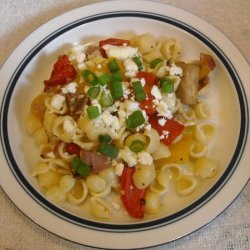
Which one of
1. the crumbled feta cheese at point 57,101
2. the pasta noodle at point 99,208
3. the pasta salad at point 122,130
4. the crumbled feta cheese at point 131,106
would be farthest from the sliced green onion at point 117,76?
the pasta noodle at point 99,208

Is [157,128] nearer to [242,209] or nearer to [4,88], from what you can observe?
[242,209]

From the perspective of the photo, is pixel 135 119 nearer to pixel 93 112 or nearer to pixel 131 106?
pixel 131 106

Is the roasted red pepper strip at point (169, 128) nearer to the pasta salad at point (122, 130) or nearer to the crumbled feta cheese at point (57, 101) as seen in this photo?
the pasta salad at point (122, 130)

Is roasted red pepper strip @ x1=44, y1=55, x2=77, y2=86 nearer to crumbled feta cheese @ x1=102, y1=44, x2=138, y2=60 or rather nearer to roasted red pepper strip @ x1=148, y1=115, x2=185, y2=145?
crumbled feta cheese @ x1=102, y1=44, x2=138, y2=60

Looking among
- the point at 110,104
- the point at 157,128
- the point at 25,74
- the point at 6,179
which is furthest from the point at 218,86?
the point at 6,179

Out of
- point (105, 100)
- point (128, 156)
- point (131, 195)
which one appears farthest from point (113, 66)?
point (131, 195)

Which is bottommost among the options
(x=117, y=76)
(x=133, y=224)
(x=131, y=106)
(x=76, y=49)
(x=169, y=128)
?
(x=133, y=224)
